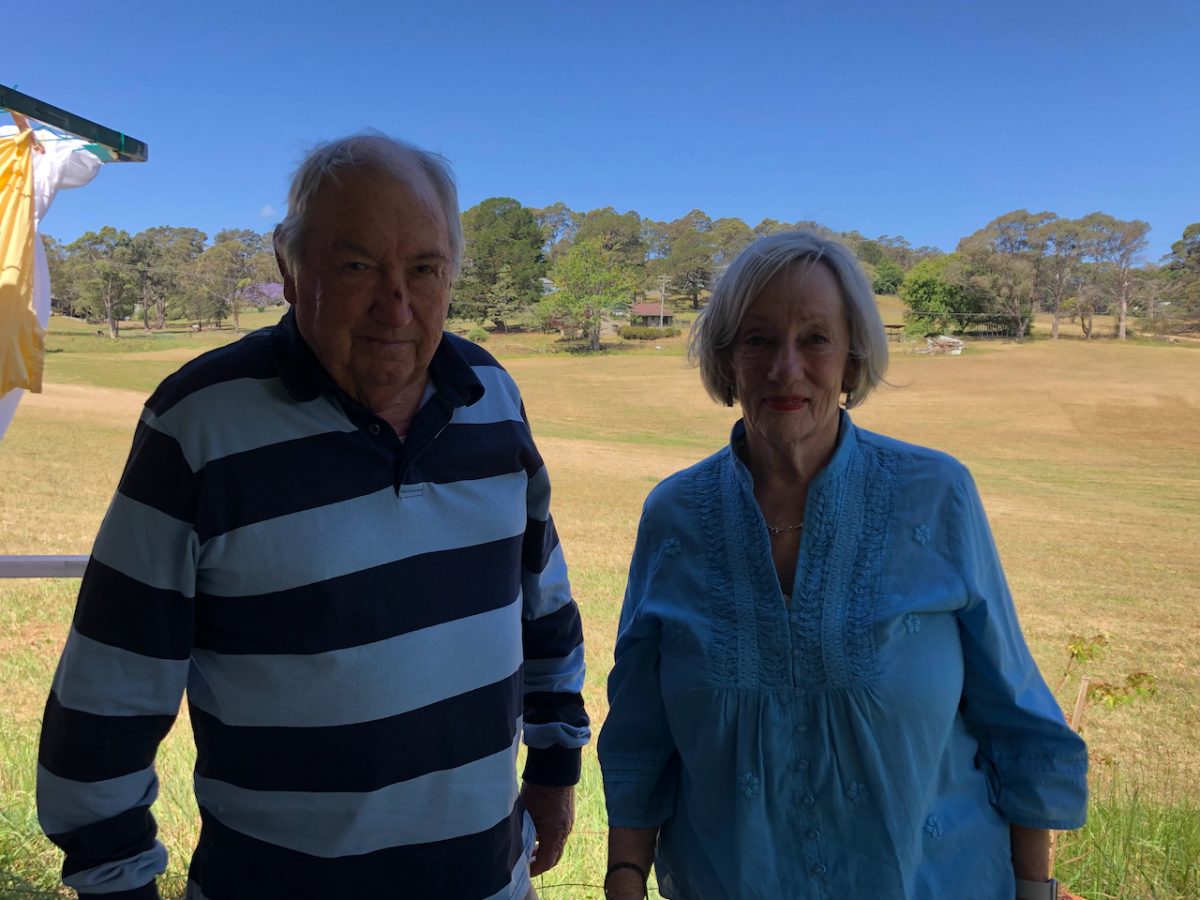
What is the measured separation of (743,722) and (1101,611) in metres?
4.65

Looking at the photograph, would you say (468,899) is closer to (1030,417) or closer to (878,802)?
(878,802)

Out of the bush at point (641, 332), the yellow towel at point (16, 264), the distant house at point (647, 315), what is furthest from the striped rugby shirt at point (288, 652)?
the bush at point (641, 332)

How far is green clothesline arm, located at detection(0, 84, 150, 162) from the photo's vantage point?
60.1 inches

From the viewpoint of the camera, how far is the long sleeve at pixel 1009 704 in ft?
2.90

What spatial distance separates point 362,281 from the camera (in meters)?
0.88

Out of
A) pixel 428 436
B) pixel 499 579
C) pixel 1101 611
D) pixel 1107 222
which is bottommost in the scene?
pixel 1101 611

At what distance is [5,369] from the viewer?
2.03 metres

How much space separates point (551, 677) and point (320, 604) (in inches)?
17.7

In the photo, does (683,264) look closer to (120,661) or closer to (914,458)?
(914,458)

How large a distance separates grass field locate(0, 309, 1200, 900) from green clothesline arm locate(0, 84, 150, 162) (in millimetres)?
495

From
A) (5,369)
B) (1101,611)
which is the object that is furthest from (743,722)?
(1101,611)

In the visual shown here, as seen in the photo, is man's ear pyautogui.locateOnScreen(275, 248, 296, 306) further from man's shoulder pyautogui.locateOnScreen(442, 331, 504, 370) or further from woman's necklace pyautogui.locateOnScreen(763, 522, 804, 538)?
woman's necklace pyautogui.locateOnScreen(763, 522, 804, 538)

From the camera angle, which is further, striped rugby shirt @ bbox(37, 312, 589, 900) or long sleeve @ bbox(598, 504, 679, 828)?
long sleeve @ bbox(598, 504, 679, 828)

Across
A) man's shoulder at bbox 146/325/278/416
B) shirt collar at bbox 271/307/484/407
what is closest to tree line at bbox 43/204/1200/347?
shirt collar at bbox 271/307/484/407
